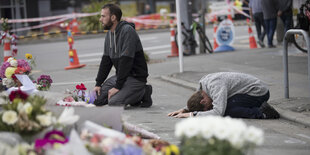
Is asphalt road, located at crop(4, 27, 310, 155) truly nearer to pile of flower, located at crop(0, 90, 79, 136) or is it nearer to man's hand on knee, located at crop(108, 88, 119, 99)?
man's hand on knee, located at crop(108, 88, 119, 99)

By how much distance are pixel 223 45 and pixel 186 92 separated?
25.7 feet

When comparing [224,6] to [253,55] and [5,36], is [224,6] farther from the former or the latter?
[5,36]

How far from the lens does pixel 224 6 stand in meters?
20.8

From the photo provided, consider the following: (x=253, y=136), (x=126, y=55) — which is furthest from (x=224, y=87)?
(x=253, y=136)

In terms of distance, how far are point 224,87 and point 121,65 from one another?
1.69 m

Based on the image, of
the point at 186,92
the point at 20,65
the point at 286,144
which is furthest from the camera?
the point at 186,92

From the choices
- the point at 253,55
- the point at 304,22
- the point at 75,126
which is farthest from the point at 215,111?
the point at 253,55

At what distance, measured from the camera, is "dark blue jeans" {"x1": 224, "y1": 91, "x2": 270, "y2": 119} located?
24.0 feet

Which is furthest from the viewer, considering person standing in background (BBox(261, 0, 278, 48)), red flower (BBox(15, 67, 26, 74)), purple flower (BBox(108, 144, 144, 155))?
person standing in background (BBox(261, 0, 278, 48))

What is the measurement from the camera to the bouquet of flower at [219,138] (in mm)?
3391

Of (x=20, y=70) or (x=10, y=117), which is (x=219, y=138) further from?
(x=20, y=70)

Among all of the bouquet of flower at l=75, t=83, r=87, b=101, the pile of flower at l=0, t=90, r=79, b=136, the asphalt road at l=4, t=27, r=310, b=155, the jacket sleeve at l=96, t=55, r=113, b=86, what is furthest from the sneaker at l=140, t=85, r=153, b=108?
the pile of flower at l=0, t=90, r=79, b=136

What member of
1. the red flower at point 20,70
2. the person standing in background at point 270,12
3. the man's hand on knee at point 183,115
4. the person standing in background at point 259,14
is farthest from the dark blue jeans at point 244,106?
the person standing in background at point 259,14

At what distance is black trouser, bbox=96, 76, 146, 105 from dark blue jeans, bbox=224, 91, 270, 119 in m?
1.50
